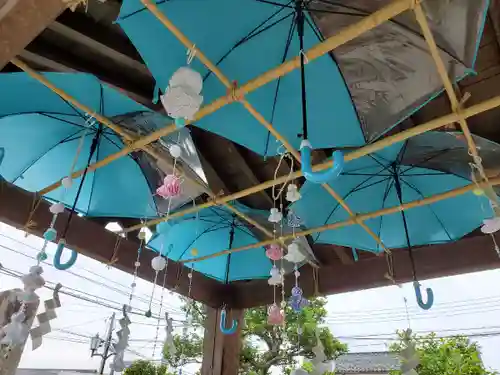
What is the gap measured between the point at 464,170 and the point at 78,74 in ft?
6.13

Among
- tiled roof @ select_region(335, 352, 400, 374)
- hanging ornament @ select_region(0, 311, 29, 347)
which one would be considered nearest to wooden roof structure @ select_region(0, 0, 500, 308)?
hanging ornament @ select_region(0, 311, 29, 347)

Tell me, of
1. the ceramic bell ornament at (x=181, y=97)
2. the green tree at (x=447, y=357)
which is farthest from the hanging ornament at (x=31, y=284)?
the green tree at (x=447, y=357)

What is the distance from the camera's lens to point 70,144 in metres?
2.15

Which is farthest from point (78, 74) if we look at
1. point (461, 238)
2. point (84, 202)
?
point (461, 238)

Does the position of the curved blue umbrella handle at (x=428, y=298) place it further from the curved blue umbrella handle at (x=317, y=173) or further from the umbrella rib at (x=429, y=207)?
the curved blue umbrella handle at (x=317, y=173)

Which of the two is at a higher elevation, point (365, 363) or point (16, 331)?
point (365, 363)

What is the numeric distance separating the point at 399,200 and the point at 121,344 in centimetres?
177

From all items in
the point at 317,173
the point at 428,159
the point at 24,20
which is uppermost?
the point at 428,159

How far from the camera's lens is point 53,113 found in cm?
196

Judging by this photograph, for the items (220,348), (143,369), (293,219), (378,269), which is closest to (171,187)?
(293,219)

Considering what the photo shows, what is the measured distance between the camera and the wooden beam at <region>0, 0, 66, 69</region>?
3.17ft

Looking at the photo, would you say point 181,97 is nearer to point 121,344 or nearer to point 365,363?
point 121,344

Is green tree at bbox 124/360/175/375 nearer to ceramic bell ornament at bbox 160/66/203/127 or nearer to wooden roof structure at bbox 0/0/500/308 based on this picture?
wooden roof structure at bbox 0/0/500/308

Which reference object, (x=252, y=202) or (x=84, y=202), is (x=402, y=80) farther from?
(x=84, y=202)
